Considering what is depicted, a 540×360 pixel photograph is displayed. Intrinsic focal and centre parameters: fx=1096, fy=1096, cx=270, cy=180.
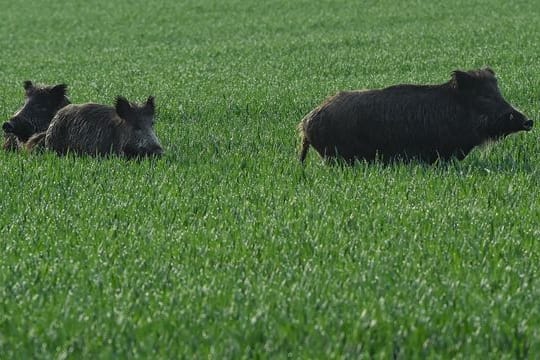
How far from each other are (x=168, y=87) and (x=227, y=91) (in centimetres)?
170

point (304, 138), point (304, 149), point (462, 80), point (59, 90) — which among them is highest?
point (462, 80)

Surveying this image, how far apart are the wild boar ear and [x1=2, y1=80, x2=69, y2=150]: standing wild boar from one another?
4.67m

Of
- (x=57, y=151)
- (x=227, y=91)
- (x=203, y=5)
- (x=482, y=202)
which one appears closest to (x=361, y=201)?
(x=482, y=202)

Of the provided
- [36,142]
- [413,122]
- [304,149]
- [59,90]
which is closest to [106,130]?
[36,142]

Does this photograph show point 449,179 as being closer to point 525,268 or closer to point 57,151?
point 525,268

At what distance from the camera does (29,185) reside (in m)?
9.40

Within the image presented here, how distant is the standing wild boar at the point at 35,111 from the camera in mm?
12680

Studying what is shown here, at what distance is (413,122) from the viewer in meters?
10.6

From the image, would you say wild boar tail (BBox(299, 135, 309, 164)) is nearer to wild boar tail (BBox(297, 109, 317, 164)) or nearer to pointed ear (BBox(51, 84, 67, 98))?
wild boar tail (BBox(297, 109, 317, 164))

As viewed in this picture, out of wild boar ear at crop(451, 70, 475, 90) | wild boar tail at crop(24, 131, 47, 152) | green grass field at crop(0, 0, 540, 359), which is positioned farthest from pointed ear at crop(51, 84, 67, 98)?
wild boar ear at crop(451, 70, 475, 90)

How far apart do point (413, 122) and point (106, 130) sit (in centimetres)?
325

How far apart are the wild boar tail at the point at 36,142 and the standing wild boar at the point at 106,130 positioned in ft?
0.64

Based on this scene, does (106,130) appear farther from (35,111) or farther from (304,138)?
(304,138)

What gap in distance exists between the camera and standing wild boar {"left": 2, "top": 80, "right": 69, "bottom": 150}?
12680 mm
